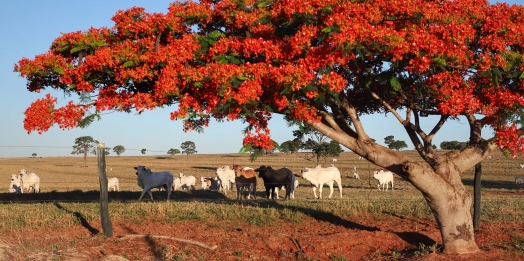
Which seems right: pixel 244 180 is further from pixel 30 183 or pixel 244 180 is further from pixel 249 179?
pixel 30 183

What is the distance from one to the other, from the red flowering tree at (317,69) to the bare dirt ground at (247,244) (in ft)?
3.27

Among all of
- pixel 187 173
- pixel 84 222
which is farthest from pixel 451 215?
pixel 187 173

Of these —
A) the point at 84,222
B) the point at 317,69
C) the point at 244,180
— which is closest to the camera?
the point at 317,69

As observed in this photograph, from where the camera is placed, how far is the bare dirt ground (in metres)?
9.34

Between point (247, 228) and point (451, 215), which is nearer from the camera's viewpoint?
point (451, 215)

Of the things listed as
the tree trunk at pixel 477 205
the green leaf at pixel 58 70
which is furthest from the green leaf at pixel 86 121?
the tree trunk at pixel 477 205

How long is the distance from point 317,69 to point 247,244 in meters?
3.68

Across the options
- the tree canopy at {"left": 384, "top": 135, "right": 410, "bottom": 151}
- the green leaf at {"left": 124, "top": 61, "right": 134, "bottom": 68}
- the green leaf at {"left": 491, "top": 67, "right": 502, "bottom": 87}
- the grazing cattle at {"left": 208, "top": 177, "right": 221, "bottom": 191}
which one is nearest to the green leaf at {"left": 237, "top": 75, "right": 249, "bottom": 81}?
the green leaf at {"left": 124, "top": 61, "right": 134, "bottom": 68}

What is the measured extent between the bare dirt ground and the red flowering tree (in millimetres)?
996

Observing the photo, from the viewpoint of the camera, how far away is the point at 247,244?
1029cm

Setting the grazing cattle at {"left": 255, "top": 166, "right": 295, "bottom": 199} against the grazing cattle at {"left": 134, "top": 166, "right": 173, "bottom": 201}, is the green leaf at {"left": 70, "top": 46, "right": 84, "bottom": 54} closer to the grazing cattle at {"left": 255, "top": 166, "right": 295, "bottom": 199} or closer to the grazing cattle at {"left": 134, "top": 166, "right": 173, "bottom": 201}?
the grazing cattle at {"left": 134, "top": 166, "right": 173, "bottom": 201}

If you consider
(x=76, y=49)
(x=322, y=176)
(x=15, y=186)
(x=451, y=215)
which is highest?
(x=76, y=49)

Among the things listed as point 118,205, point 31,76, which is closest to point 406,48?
point 31,76

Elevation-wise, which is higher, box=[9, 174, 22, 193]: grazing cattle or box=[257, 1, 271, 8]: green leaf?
box=[257, 1, 271, 8]: green leaf
